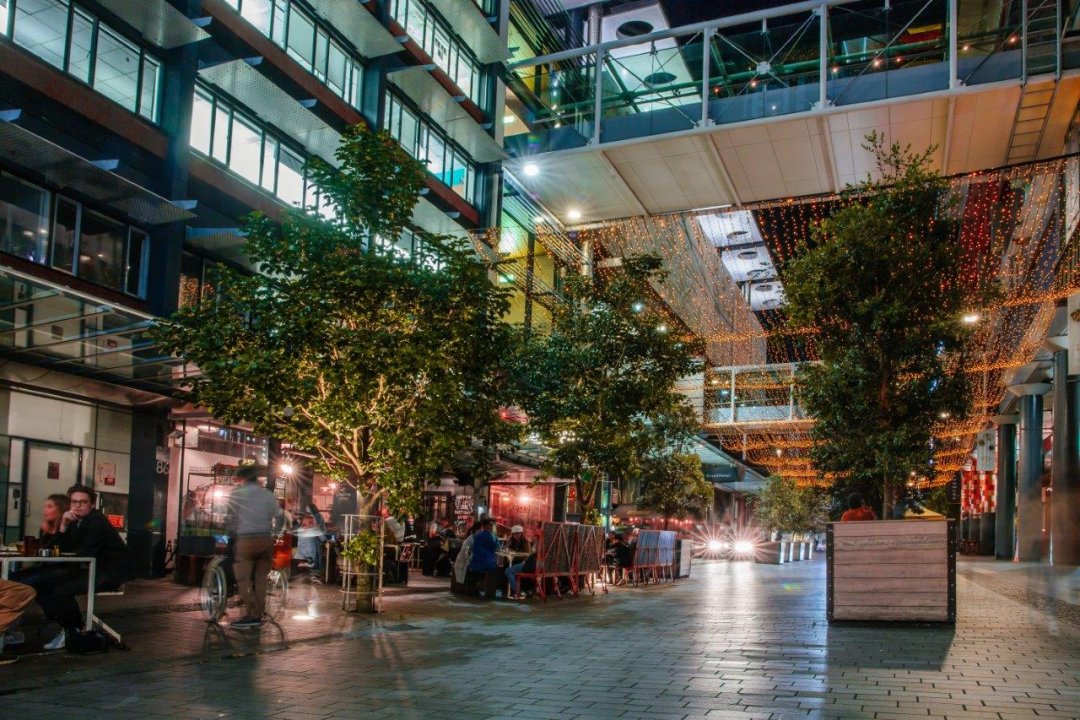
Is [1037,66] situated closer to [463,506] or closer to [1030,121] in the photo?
[1030,121]

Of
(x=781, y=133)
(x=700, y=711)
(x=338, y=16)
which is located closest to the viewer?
(x=700, y=711)

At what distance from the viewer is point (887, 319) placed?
54.3ft

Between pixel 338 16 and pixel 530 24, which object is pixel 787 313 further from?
pixel 530 24

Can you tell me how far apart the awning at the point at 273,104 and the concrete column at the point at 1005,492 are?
34.8 m

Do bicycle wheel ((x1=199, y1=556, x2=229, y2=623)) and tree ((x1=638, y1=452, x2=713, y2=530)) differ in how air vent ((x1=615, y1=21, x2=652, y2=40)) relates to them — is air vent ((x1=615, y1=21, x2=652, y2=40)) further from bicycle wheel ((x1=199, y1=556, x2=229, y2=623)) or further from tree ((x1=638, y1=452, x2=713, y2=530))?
bicycle wheel ((x1=199, y1=556, x2=229, y2=623))

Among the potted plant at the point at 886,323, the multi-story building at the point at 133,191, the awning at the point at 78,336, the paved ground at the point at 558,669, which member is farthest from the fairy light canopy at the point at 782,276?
the awning at the point at 78,336

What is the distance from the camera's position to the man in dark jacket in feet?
30.0

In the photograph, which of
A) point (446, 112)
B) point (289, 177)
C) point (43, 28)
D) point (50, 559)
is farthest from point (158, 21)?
point (50, 559)

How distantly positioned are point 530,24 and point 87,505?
30623 mm

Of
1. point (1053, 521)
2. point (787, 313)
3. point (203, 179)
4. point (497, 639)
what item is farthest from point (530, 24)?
point (497, 639)

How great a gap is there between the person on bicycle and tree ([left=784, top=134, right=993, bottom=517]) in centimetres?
1022

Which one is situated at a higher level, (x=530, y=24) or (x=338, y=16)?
(x=530, y=24)

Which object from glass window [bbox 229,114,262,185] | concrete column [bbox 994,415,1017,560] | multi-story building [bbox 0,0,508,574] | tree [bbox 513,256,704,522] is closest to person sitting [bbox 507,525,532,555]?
tree [bbox 513,256,704,522]

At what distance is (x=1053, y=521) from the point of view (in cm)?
3366
